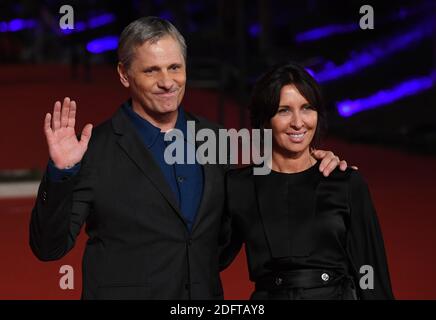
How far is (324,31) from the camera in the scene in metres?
21.8

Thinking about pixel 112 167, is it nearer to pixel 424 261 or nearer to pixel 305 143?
pixel 305 143

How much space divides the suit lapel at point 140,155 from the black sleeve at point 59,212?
152 mm

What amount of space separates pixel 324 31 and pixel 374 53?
2.80 meters

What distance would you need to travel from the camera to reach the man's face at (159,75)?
317 centimetres

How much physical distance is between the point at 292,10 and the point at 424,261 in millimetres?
19406

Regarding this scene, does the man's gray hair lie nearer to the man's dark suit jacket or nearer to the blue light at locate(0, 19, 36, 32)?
the man's dark suit jacket

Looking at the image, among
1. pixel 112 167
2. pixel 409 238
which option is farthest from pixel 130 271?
pixel 409 238

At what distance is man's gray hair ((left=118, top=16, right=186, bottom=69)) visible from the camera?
316 cm

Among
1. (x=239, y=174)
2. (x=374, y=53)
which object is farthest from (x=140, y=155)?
(x=374, y=53)

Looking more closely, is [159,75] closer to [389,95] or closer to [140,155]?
[140,155]

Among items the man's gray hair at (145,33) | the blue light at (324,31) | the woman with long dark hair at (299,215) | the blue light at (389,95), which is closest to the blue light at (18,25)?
the blue light at (324,31)

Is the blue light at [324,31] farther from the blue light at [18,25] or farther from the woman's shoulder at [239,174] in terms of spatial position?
the woman's shoulder at [239,174]

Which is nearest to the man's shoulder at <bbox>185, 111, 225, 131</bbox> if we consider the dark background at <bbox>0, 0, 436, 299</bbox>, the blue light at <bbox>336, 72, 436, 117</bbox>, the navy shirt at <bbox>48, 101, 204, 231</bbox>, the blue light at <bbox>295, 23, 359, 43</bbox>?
the navy shirt at <bbox>48, 101, 204, 231</bbox>

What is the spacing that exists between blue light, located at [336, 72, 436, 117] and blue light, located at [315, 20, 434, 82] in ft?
3.01
